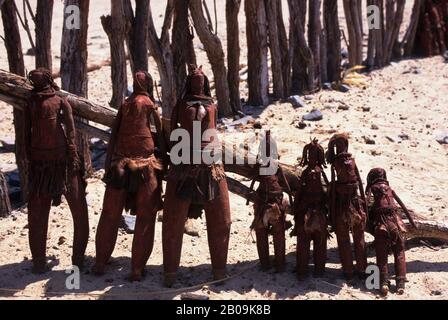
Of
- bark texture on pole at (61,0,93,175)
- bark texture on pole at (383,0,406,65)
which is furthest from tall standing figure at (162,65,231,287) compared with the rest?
bark texture on pole at (383,0,406,65)

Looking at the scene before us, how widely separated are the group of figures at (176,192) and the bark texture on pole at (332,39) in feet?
16.5

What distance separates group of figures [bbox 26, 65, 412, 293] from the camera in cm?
538

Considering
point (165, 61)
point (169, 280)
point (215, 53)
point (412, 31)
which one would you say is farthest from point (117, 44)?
point (412, 31)

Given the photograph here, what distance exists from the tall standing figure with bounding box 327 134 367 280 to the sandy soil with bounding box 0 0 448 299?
24 centimetres

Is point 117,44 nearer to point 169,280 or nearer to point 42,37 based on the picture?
point 42,37

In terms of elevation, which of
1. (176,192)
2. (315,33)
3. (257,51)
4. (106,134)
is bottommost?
(176,192)

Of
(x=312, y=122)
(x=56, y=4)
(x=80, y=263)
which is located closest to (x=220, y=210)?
(x=80, y=263)

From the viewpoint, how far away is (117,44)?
736cm

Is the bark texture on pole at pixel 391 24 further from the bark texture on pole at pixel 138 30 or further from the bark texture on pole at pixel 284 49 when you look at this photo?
the bark texture on pole at pixel 138 30

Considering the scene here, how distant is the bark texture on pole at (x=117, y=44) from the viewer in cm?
725

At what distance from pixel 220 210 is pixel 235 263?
28.9 inches

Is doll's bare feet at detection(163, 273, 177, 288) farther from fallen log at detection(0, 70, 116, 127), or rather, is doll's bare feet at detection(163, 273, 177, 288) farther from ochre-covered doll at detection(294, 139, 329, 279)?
fallen log at detection(0, 70, 116, 127)

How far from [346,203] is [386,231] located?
1.26 ft

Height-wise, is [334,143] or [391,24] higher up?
[391,24]
